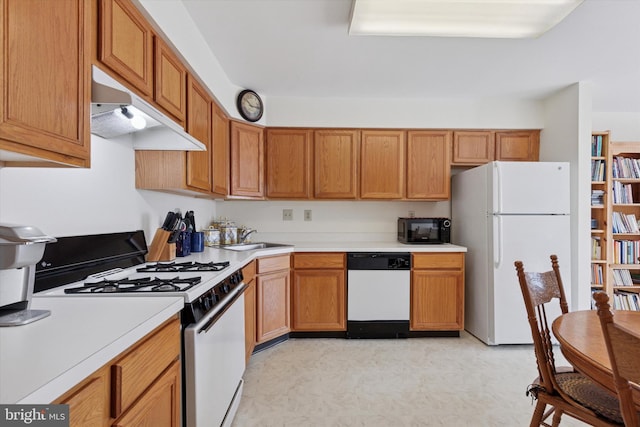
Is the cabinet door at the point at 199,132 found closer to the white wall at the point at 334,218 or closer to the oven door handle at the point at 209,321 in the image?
the oven door handle at the point at 209,321

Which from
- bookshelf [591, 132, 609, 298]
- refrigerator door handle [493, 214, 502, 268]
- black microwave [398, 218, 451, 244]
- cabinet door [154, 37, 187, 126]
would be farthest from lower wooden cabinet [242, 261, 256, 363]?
bookshelf [591, 132, 609, 298]

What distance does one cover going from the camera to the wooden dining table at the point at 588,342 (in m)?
0.97

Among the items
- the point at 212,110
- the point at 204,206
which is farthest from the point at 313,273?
the point at 212,110

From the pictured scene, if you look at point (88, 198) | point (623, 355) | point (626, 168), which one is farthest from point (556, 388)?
point (626, 168)

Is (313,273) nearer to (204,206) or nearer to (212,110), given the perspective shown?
(204,206)

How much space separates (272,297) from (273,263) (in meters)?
0.30

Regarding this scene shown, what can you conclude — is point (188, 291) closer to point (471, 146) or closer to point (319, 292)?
point (319, 292)

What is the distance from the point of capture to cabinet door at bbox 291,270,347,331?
3.10m

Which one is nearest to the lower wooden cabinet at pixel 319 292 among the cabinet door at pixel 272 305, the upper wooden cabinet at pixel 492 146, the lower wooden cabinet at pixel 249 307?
the cabinet door at pixel 272 305

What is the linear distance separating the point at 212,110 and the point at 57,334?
2114mm

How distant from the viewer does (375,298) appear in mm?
3092

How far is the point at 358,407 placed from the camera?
2008 mm

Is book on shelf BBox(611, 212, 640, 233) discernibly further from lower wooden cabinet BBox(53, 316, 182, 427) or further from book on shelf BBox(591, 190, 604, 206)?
lower wooden cabinet BBox(53, 316, 182, 427)

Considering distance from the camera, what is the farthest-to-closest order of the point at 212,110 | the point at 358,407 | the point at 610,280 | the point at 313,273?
the point at 610,280
the point at 313,273
the point at 212,110
the point at 358,407
